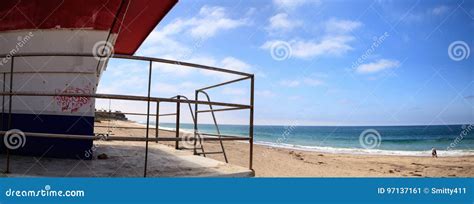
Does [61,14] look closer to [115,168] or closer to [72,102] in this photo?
[72,102]

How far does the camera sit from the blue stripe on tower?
14.8 feet

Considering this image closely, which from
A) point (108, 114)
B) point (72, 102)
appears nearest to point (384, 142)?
point (108, 114)

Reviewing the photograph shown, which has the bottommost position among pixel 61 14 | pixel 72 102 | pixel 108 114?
pixel 108 114

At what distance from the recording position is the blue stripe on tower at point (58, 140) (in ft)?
14.8

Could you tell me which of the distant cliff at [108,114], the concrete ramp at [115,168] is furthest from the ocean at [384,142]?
the concrete ramp at [115,168]

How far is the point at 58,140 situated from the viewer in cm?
453

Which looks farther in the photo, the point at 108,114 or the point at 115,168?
the point at 108,114

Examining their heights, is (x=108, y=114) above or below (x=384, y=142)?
above

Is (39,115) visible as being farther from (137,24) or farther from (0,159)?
(137,24)

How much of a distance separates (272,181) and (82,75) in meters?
2.78

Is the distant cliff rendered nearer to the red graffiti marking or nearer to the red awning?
the red graffiti marking

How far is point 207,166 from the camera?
4.34 metres

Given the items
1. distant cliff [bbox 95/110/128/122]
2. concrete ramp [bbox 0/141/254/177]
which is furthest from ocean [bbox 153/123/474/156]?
concrete ramp [bbox 0/141/254/177]

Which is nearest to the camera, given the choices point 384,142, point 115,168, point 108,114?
point 115,168
